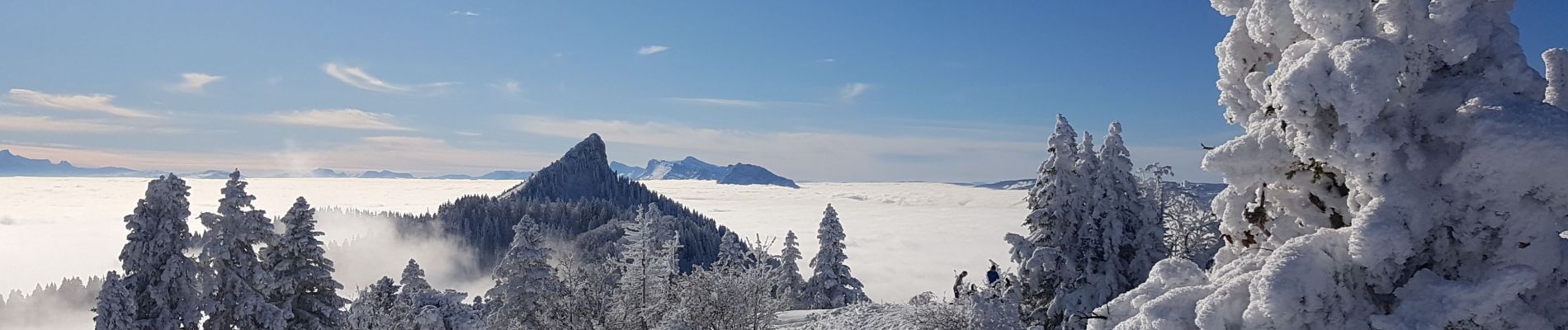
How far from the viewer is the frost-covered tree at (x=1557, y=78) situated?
6328mm

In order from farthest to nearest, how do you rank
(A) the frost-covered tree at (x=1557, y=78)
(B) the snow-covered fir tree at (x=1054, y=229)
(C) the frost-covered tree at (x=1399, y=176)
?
(B) the snow-covered fir tree at (x=1054, y=229) < (A) the frost-covered tree at (x=1557, y=78) < (C) the frost-covered tree at (x=1399, y=176)

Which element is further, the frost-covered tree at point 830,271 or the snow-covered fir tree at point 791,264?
the snow-covered fir tree at point 791,264

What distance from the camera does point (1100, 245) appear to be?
21453 millimetres

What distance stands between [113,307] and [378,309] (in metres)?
12.7

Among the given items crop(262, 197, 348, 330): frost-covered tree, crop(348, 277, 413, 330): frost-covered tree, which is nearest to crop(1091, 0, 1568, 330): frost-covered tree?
crop(262, 197, 348, 330): frost-covered tree

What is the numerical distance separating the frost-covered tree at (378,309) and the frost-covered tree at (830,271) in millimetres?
28453

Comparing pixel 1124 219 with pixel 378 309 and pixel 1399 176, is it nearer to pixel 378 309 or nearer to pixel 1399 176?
pixel 1399 176

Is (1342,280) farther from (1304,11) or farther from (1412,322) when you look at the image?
(1304,11)

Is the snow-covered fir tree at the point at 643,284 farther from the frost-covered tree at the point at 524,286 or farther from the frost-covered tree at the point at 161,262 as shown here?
the frost-covered tree at the point at 161,262

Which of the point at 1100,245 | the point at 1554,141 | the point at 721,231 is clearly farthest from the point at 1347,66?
the point at 721,231

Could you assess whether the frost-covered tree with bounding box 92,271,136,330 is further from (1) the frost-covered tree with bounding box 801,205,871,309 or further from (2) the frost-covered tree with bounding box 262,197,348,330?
(1) the frost-covered tree with bounding box 801,205,871,309

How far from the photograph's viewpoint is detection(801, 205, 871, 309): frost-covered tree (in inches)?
2185

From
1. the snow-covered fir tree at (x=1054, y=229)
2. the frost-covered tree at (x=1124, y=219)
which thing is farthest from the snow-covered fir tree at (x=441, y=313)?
the frost-covered tree at (x=1124, y=219)

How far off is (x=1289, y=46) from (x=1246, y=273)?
1.87 m
